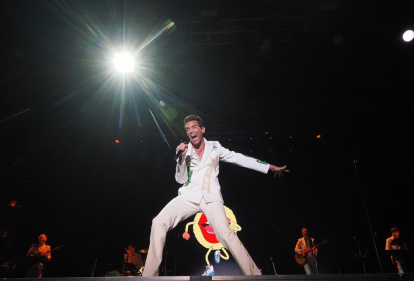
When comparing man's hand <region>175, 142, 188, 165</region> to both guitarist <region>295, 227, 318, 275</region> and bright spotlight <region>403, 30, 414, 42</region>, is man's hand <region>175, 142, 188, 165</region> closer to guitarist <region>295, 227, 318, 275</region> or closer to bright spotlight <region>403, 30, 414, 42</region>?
bright spotlight <region>403, 30, 414, 42</region>

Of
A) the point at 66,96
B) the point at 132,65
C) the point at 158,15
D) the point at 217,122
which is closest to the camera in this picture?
the point at 158,15

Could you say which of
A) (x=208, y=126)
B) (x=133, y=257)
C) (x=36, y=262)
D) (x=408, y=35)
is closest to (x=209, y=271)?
(x=133, y=257)

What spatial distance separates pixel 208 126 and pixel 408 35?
5314 millimetres

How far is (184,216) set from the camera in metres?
2.98

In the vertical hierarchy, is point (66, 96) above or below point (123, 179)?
above

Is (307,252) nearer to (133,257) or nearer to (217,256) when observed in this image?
(217,256)

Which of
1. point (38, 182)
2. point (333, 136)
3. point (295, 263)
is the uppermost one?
point (333, 136)

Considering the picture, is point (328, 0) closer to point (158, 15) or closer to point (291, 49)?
point (291, 49)

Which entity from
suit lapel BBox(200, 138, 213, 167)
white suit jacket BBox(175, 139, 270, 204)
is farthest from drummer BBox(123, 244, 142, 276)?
suit lapel BBox(200, 138, 213, 167)

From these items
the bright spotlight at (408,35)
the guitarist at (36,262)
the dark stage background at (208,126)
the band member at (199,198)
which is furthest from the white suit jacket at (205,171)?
the guitarist at (36,262)

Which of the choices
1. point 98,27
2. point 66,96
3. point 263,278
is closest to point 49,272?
point 66,96

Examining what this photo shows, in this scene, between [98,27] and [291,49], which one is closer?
[98,27]

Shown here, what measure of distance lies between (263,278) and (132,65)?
5952mm

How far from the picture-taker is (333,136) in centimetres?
835
